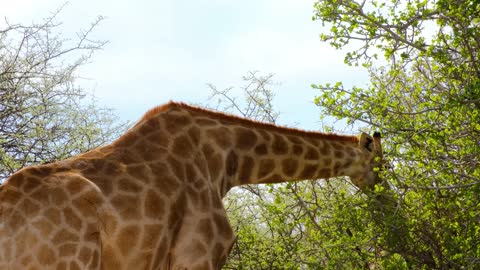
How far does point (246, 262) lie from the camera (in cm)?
939

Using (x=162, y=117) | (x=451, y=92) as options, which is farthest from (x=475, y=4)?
(x=162, y=117)

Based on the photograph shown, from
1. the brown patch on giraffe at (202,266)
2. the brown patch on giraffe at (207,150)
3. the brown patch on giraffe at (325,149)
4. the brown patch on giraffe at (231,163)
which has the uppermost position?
the brown patch on giraffe at (325,149)

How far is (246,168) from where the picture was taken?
6.93 metres

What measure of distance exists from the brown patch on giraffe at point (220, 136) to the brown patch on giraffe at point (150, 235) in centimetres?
109

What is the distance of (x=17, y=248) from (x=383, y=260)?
14.2 ft

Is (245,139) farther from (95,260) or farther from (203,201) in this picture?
(95,260)

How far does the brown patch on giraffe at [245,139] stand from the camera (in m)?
6.88

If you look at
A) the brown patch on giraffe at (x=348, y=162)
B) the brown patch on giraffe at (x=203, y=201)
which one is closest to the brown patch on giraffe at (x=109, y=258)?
the brown patch on giraffe at (x=203, y=201)

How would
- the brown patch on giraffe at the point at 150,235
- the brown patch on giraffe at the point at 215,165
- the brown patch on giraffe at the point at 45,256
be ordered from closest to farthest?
the brown patch on giraffe at the point at 45,256 → the brown patch on giraffe at the point at 150,235 → the brown patch on giraffe at the point at 215,165

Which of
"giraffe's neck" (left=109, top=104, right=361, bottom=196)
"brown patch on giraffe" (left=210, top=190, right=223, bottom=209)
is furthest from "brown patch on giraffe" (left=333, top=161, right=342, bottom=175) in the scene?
"brown patch on giraffe" (left=210, top=190, right=223, bottom=209)

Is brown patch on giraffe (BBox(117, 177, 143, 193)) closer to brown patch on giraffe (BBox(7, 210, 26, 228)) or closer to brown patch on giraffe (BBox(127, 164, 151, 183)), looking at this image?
brown patch on giraffe (BBox(127, 164, 151, 183))

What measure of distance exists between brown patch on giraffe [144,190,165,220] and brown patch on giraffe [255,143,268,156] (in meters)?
1.22

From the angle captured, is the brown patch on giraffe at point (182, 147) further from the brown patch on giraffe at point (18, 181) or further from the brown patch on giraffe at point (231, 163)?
the brown patch on giraffe at point (18, 181)

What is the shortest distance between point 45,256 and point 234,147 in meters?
2.10
